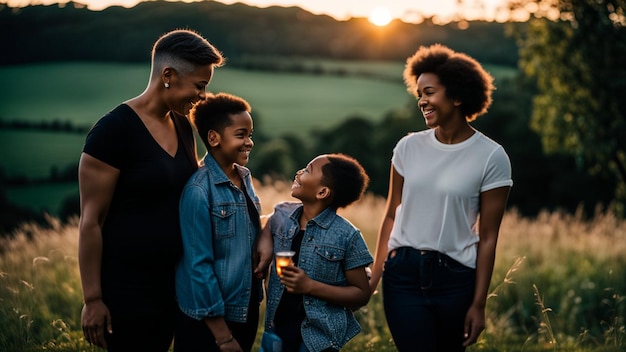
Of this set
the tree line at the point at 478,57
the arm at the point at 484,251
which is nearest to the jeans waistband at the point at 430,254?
the arm at the point at 484,251

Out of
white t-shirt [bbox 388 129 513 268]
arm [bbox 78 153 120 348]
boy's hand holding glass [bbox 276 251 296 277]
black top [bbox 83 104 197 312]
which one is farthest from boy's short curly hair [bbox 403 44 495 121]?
arm [bbox 78 153 120 348]

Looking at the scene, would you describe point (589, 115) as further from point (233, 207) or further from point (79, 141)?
point (79, 141)

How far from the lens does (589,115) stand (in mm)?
11477

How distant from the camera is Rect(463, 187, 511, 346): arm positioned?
3465 mm

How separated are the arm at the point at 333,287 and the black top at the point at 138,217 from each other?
578 millimetres

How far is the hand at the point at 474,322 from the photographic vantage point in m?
3.47

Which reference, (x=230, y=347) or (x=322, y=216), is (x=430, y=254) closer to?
(x=322, y=216)

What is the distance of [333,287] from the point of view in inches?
136

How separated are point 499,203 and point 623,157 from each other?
9367 mm

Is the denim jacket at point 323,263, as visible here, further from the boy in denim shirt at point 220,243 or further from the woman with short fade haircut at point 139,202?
the woman with short fade haircut at point 139,202

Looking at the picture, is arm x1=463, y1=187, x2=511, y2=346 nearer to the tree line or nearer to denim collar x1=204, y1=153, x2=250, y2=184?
denim collar x1=204, y1=153, x2=250, y2=184

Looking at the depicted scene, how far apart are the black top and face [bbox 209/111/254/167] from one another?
22 cm

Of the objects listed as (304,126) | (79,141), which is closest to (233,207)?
(79,141)

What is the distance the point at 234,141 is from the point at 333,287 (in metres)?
0.92
